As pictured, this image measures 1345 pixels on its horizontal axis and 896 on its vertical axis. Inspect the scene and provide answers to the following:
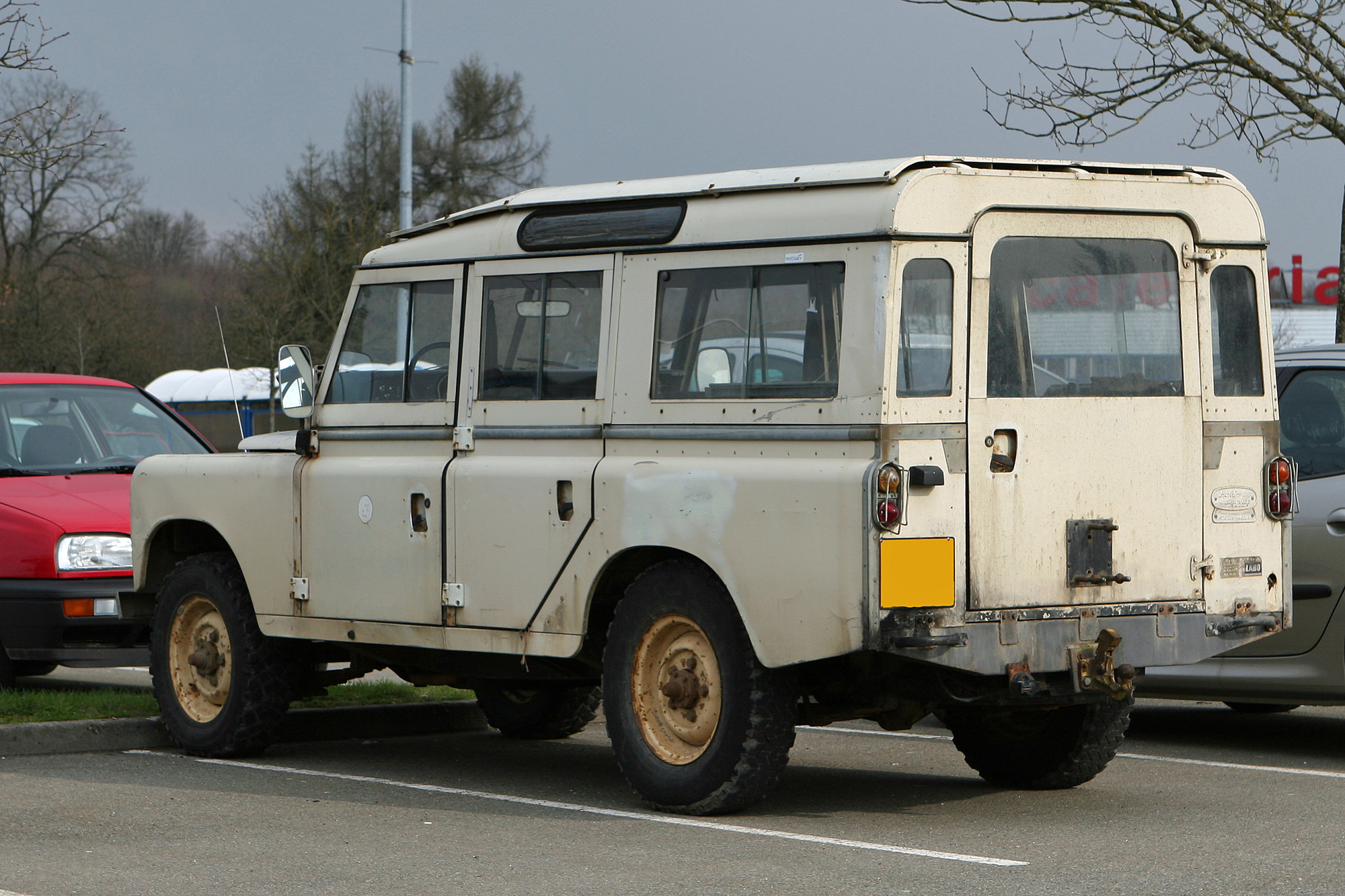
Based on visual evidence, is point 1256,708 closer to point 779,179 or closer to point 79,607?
point 779,179

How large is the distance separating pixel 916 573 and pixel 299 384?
3406 mm

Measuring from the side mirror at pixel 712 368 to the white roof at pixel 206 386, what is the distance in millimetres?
38809

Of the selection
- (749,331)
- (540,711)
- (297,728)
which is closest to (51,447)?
(297,728)

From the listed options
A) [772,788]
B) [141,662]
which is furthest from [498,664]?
[141,662]

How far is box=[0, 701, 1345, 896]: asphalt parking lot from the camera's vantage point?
5.61m

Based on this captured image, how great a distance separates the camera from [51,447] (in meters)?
10.5

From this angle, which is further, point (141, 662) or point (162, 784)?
point (141, 662)

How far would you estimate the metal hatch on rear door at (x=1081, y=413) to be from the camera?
21.0ft

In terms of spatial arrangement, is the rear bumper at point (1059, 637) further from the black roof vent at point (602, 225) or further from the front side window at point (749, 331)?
the black roof vent at point (602, 225)

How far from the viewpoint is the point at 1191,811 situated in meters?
7.08

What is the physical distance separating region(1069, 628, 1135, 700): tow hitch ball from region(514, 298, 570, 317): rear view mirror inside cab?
242cm

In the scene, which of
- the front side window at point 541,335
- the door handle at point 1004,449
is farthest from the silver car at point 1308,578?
the front side window at point 541,335

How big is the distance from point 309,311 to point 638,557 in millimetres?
29816

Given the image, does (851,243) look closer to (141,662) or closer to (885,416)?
(885,416)
